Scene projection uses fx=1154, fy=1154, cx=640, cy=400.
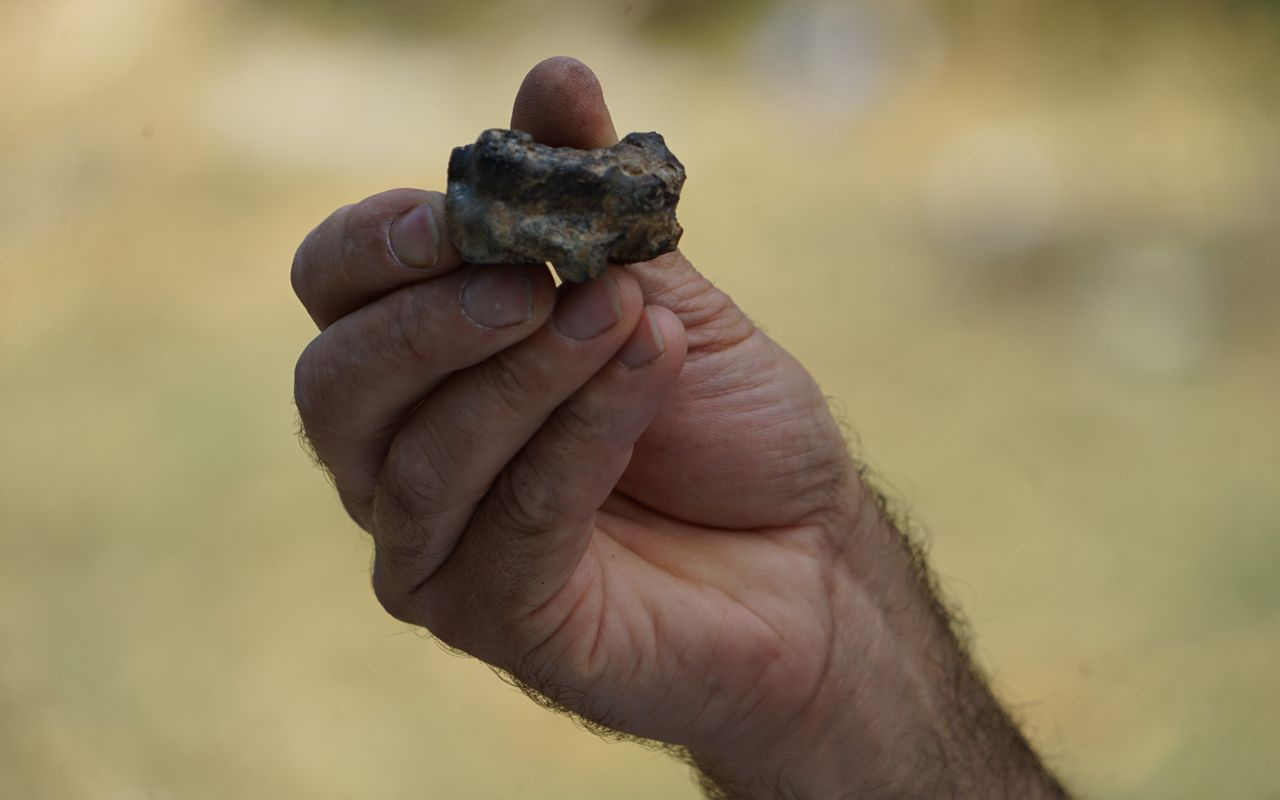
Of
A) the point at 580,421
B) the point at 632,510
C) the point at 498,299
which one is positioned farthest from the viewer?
the point at 632,510

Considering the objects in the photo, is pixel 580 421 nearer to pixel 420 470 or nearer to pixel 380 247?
pixel 420 470

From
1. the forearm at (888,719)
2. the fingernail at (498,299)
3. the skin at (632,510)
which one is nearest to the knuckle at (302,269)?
the skin at (632,510)

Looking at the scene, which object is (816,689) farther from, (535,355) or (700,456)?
(535,355)

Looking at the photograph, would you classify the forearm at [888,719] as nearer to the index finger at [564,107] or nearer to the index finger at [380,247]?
the index finger at [564,107]

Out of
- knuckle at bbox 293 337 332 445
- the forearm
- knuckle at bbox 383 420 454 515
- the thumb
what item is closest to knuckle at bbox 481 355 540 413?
knuckle at bbox 383 420 454 515

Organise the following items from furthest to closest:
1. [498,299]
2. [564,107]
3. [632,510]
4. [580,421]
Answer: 1. [632,510]
2. [564,107]
3. [580,421]
4. [498,299]

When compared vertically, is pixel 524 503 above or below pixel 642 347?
below

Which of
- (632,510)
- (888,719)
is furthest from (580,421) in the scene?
(888,719)

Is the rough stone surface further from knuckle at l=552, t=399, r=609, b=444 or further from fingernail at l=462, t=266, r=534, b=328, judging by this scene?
knuckle at l=552, t=399, r=609, b=444
